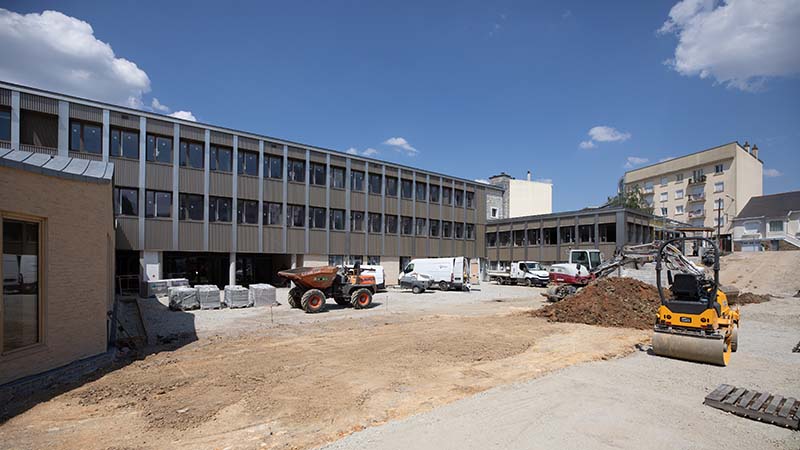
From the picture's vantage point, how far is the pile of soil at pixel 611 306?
593 inches

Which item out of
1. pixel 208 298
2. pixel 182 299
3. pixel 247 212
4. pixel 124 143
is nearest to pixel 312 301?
pixel 208 298

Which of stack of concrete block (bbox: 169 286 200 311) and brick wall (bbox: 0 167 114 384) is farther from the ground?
brick wall (bbox: 0 167 114 384)

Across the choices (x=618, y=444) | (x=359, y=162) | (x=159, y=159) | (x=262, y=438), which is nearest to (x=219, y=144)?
(x=159, y=159)

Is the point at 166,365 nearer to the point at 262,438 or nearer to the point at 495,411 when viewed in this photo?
the point at 262,438

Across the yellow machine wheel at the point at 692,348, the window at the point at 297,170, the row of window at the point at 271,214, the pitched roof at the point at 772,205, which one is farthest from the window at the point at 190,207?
the pitched roof at the point at 772,205

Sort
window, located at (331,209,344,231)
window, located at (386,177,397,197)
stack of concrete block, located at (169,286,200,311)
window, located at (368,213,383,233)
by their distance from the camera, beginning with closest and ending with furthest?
1. stack of concrete block, located at (169,286,200,311)
2. window, located at (331,209,344,231)
3. window, located at (368,213,383,233)
4. window, located at (386,177,397,197)

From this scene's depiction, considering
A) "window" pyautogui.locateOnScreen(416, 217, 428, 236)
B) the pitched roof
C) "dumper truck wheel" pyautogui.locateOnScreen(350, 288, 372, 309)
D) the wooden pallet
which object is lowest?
"dumper truck wheel" pyautogui.locateOnScreen(350, 288, 372, 309)

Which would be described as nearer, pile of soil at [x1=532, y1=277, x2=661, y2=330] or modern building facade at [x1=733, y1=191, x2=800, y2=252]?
pile of soil at [x1=532, y1=277, x2=661, y2=330]

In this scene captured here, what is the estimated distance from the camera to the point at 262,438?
5.24 meters

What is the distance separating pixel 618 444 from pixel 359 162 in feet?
105

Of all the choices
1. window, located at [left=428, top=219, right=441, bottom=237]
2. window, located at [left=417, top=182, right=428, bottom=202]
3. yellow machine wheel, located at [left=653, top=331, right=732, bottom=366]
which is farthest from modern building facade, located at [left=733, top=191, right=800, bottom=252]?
yellow machine wheel, located at [left=653, top=331, right=732, bottom=366]

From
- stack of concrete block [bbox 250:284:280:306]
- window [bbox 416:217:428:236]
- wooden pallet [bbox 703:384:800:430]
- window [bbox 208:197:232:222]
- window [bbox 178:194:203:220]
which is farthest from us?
window [bbox 416:217:428:236]

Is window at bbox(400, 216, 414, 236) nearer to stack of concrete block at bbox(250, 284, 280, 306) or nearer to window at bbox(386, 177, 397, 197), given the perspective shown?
window at bbox(386, 177, 397, 197)

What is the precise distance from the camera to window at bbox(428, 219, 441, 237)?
40.8 m
